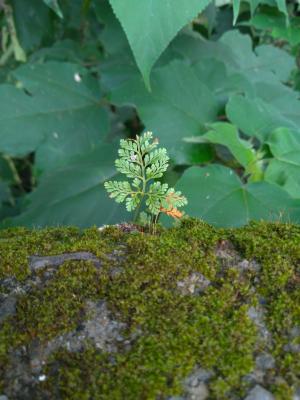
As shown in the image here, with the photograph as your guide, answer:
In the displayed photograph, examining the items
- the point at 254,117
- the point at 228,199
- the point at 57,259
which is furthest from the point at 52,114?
the point at 57,259

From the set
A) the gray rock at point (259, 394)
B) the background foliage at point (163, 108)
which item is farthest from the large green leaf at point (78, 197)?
the gray rock at point (259, 394)

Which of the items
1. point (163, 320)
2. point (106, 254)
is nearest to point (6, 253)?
point (106, 254)

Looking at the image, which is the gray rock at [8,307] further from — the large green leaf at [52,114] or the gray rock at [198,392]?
the large green leaf at [52,114]

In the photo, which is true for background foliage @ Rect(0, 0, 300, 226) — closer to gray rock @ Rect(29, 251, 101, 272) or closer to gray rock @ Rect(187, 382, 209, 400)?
gray rock @ Rect(29, 251, 101, 272)

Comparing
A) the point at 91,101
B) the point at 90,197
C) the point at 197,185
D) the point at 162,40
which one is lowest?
the point at 90,197

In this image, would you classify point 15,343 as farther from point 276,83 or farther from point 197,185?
point 276,83

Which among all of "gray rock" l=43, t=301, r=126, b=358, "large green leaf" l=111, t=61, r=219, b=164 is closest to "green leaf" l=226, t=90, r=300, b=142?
"large green leaf" l=111, t=61, r=219, b=164
